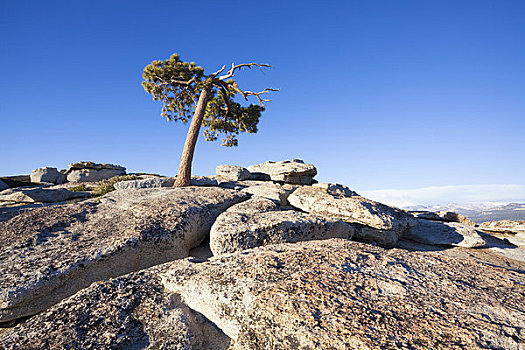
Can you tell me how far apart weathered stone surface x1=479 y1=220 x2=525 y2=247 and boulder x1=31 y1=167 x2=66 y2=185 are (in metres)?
48.9

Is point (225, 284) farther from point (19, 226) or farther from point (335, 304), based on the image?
point (19, 226)

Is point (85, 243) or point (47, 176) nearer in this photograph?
point (85, 243)

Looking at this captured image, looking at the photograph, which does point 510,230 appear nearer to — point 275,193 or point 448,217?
point 448,217

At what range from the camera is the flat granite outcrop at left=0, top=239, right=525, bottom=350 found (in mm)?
3168

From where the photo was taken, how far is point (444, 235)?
36.9ft

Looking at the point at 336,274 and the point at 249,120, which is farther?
the point at 249,120

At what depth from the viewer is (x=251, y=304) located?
148 inches

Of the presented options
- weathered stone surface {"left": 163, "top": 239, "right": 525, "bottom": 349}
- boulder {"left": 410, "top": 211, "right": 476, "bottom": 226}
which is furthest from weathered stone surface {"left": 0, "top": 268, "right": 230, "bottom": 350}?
boulder {"left": 410, "top": 211, "right": 476, "bottom": 226}

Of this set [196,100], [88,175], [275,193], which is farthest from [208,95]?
[88,175]

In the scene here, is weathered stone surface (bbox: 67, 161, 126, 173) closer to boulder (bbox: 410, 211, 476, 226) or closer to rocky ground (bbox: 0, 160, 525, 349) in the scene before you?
rocky ground (bbox: 0, 160, 525, 349)

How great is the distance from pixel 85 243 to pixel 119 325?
12.5ft

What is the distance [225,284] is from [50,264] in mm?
4451

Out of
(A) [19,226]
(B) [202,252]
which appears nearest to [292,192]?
(B) [202,252]

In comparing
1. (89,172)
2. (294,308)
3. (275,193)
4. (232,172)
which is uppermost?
(89,172)
